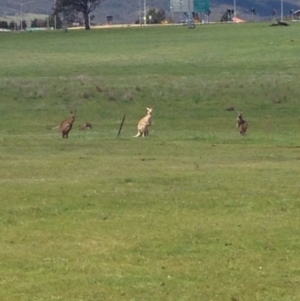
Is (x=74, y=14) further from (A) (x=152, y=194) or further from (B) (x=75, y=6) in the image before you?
(A) (x=152, y=194)

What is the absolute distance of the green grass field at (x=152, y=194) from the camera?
1105cm

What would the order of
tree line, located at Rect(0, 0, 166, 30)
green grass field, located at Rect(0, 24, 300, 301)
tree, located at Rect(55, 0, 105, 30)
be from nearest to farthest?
1. green grass field, located at Rect(0, 24, 300, 301)
2. tree line, located at Rect(0, 0, 166, 30)
3. tree, located at Rect(55, 0, 105, 30)

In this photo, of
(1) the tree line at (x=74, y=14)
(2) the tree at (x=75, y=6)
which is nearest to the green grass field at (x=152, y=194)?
(1) the tree line at (x=74, y=14)

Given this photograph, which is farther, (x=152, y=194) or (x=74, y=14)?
(x=74, y=14)

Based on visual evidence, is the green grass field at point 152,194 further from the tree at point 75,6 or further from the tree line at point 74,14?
the tree at point 75,6

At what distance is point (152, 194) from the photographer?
1683 cm

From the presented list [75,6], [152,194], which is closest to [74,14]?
[75,6]

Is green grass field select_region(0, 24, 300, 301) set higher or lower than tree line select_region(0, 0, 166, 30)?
higher

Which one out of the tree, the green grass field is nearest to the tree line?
the tree

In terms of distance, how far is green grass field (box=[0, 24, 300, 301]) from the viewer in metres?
11.0

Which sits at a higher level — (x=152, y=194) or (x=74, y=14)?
(x=152, y=194)

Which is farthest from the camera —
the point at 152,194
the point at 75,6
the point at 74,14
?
the point at 74,14

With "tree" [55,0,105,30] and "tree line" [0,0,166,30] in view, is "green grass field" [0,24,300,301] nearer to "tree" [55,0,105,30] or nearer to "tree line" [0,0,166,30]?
"tree line" [0,0,166,30]

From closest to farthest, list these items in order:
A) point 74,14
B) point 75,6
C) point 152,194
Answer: point 152,194 → point 75,6 → point 74,14
